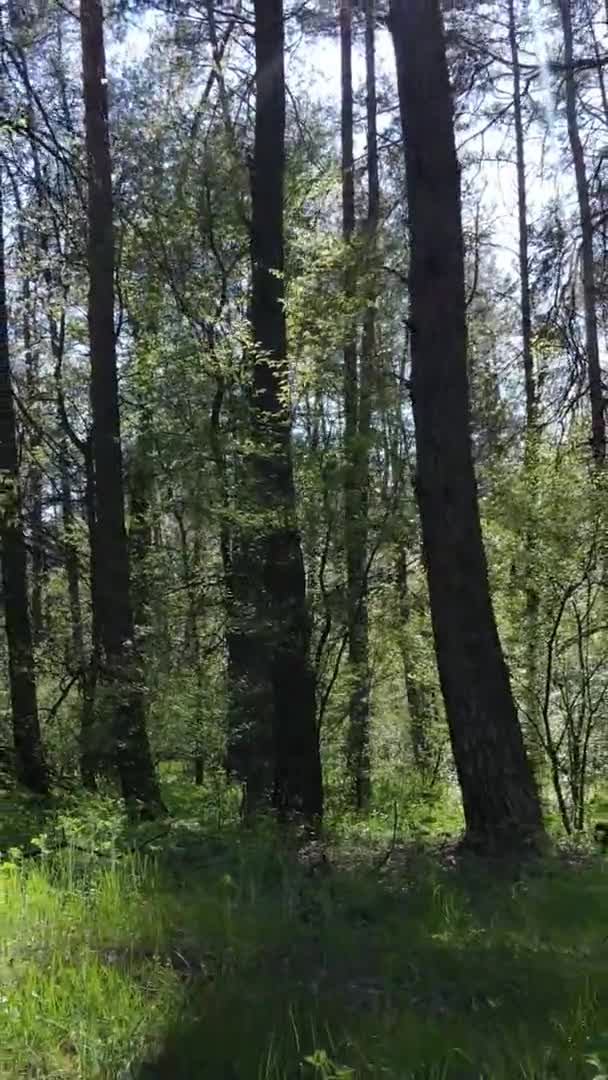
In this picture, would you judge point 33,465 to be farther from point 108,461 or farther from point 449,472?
point 449,472

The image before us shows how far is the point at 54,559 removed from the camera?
13422 mm

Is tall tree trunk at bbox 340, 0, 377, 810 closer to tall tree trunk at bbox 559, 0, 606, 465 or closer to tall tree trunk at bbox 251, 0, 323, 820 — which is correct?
tall tree trunk at bbox 251, 0, 323, 820

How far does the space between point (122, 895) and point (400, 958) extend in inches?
55.2

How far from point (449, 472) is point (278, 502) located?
258 centimetres

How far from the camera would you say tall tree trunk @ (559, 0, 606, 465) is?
11.1 m

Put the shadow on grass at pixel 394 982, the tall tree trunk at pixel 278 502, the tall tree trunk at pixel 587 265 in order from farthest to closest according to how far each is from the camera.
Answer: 1. the tall tree trunk at pixel 587 265
2. the tall tree trunk at pixel 278 502
3. the shadow on grass at pixel 394 982

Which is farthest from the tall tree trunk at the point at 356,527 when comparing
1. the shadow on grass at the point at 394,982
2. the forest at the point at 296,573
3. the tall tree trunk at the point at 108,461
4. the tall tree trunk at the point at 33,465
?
the shadow on grass at the point at 394,982

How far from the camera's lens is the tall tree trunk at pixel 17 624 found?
465 inches

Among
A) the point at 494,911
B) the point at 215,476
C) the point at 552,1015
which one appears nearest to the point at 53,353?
the point at 215,476

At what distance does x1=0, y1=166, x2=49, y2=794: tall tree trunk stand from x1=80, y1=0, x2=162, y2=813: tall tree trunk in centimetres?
195

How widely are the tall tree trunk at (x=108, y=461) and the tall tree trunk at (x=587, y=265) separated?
479cm

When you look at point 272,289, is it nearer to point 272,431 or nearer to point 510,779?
point 272,431

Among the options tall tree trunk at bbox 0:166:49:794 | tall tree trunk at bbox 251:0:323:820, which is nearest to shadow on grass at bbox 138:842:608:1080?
→ tall tree trunk at bbox 251:0:323:820

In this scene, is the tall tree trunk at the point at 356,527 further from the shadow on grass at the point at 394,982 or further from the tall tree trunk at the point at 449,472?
the shadow on grass at the point at 394,982
